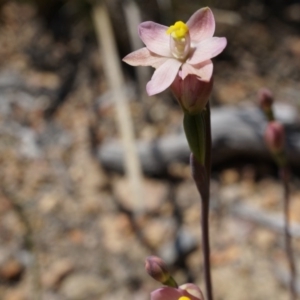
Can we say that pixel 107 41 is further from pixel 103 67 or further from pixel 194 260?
pixel 194 260

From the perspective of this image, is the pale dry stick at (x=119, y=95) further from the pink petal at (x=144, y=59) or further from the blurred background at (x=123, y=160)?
the pink petal at (x=144, y=59)

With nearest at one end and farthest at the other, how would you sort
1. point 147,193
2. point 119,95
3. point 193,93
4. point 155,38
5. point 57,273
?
point 193,93 → point 155,38 → point 57,273 → point 147,193 → point 119,95

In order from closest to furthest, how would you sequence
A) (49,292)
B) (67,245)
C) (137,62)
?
(137,62) → (49,292) → (67,245)

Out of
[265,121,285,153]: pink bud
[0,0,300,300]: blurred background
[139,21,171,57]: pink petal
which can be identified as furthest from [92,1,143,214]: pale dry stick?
[139,21,171,57]: pink petal

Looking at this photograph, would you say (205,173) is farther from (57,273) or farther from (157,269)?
(57,273)

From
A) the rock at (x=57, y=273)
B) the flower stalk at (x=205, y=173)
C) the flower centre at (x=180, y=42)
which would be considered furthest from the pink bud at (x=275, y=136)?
the rock at (x=57, y=273)

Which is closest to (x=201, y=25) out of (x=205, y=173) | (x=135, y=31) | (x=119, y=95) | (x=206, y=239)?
(x=205, y=173)

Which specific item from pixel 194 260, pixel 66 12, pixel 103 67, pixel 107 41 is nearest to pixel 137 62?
pixel 194 260
